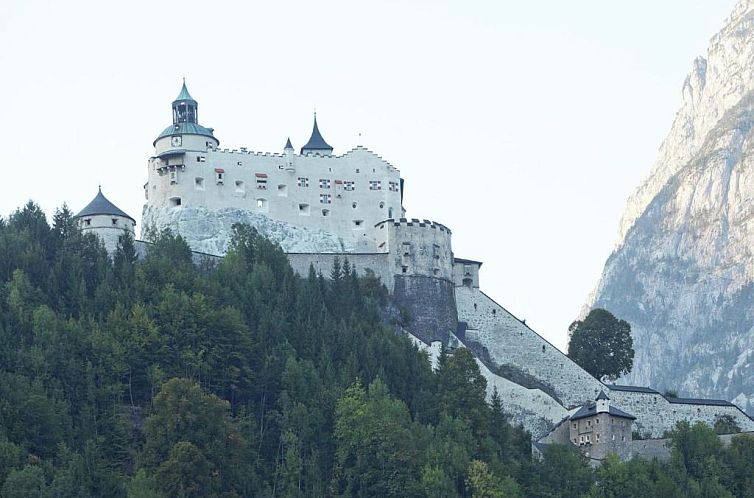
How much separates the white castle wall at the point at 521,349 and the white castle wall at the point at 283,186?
7201 millimetres

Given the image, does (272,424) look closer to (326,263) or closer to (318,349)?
(318,349)

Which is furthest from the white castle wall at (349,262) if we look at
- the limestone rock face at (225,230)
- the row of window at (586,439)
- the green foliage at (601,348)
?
the row of window at (586,439)

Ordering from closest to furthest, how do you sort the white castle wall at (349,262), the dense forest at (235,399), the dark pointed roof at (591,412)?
the dense forest at (235,399) < the dark pointed roof at (591,412) < the white castle wall at (349,262)

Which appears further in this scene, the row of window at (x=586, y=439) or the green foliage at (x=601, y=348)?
the green foliage at (x=601, y=348)

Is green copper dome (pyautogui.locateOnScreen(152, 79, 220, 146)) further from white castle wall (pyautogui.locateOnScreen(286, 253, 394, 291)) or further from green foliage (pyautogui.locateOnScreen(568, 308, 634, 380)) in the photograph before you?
green foliage (pyautogui.locateOnScreen(568, 308, 634, 380))

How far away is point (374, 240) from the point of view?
101938mm

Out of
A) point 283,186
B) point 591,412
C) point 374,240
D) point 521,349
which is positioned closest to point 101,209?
point 283,186

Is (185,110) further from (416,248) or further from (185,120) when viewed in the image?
(416,248)

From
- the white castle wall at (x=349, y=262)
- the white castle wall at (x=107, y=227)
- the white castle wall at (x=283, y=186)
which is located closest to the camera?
the white castle wall at (x=107, y=227)

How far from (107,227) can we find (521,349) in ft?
77.2

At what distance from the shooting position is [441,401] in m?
87.0

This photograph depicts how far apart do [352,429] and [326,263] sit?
62.7 ft

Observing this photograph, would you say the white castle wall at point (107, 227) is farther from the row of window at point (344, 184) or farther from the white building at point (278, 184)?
the row of window at point (344, 184)

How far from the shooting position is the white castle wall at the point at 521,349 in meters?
96.6
